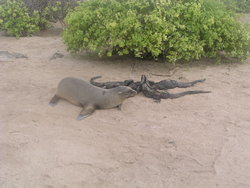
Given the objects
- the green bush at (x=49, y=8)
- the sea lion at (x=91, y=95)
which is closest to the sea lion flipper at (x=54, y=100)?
the sea lion at (x=91, y=95)

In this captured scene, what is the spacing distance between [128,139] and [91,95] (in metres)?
1.10

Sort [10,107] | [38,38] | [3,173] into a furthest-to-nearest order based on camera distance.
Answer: [38,38], [10,107], [3,173]

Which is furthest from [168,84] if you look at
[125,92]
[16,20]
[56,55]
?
[16,20]

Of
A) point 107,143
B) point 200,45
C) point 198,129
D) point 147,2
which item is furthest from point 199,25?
point 107,143

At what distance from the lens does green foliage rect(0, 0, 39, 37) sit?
916cm

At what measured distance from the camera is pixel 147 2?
636cm

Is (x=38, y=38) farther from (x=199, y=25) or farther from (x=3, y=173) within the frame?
(x=3, y=173)

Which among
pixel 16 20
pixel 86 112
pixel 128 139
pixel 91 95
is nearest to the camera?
pixel 128 139

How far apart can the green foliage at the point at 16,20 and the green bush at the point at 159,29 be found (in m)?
2.84

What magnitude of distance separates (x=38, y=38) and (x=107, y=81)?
3995 mm

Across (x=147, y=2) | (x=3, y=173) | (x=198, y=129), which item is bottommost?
(x=3, y=173)

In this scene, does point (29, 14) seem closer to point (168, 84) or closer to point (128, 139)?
point (168, 84)

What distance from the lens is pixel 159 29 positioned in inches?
244

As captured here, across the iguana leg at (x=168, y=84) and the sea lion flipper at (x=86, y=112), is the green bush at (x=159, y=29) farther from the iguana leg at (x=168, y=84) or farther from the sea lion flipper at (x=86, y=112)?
the sea lion flipper at (x=86, y=112)
